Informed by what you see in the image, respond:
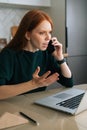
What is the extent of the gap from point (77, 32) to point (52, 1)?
522 millimetres

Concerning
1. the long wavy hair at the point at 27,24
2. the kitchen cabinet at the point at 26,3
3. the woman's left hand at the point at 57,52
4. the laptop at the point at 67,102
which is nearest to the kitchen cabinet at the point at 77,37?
the kitchen cabinet at the point at 26,3

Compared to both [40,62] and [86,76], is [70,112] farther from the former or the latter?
[86,76]

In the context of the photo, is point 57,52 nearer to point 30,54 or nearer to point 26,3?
point 30,54

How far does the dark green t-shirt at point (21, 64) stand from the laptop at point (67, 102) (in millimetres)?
258

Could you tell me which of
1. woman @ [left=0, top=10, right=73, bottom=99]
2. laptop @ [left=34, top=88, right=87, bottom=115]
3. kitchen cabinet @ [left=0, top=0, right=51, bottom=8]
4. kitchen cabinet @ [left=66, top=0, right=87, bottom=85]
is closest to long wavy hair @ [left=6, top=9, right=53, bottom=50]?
woman @ [left=0, top=10, right=73, bottom=99]

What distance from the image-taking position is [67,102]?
1.04 m

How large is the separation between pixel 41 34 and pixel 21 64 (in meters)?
0.21

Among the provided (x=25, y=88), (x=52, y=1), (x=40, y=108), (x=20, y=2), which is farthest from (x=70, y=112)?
(x=52, y=1)

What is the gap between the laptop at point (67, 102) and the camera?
94 centimetres

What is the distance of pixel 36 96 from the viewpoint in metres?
1.19

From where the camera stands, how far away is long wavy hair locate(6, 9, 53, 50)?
1303mm

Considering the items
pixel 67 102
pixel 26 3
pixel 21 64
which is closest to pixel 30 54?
pixel 21 64

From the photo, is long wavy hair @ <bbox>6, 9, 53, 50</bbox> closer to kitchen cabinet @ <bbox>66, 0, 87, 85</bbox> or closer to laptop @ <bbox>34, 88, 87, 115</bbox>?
laptop @ <bbox>34, 88, 87, 115</bbox>

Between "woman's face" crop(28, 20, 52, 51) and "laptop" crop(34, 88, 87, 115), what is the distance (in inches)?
11.8
